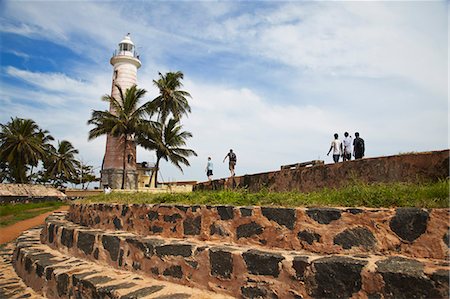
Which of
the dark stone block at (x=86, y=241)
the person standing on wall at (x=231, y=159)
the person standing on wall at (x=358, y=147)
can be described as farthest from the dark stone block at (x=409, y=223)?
the person standing on wall at (x=231, y=159)

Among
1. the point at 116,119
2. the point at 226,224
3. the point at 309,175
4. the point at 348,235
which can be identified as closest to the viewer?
the point at 348,235

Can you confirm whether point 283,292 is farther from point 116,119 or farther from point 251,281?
point 116,119

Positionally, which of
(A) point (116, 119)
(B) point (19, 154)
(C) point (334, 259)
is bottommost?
(C) point (334, 259)

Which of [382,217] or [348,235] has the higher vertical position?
[382,217]

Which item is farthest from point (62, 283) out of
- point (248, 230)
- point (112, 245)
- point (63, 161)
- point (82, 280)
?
point (63, 161)

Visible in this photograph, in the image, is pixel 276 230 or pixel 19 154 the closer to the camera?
pixel 276 230

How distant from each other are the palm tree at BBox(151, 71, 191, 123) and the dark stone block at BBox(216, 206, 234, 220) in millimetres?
23314

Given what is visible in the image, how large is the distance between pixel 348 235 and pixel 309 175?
2707 millimetres

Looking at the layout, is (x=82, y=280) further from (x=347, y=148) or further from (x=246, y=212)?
(x=347, y=148)

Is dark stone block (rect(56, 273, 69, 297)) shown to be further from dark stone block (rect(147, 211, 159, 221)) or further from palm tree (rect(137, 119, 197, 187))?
palm tree (rect(137, 119, 197, 187))

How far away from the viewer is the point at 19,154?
29.8 meters

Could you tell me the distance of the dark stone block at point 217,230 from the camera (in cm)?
366

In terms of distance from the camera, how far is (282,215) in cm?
319

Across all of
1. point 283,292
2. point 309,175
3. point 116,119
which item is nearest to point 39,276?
point 283,292
